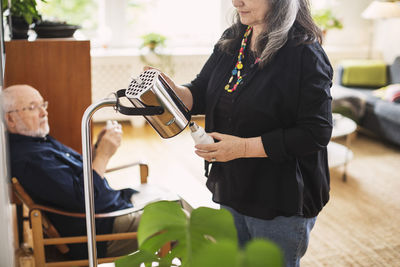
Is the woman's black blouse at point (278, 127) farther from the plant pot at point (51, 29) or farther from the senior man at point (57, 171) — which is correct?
the plant pot at point (51, 29)

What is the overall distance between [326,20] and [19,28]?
395 cm

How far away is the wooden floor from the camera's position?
2966 mm

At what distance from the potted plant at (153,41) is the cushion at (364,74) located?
198cm

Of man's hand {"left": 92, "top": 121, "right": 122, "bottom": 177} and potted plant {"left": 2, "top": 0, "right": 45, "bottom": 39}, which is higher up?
potted plant {"left": 2, "top": 0, "right": 45, "bottom": 39}

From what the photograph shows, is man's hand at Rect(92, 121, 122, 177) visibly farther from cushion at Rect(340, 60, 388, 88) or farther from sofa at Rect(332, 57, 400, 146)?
cushion at Rect(340, 60, 388, 88)

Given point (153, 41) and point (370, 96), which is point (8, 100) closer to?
point (153, 41)

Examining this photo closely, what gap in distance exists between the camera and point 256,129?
1496 millimetres

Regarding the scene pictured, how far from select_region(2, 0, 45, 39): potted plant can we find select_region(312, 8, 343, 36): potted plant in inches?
148

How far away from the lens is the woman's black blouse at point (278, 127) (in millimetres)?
1402

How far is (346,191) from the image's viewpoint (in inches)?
152

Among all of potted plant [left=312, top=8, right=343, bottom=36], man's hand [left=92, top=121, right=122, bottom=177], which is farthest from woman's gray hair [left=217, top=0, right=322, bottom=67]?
potted plant [left=312, top=8, right=343, bottom=36]

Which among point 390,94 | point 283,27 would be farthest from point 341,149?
point 283,27

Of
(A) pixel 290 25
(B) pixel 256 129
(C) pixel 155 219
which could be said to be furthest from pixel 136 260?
(A) pixel 290 25

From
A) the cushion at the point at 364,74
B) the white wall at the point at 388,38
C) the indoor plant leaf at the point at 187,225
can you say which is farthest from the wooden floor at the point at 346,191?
the indoor plant leaf at the point at 187,225
